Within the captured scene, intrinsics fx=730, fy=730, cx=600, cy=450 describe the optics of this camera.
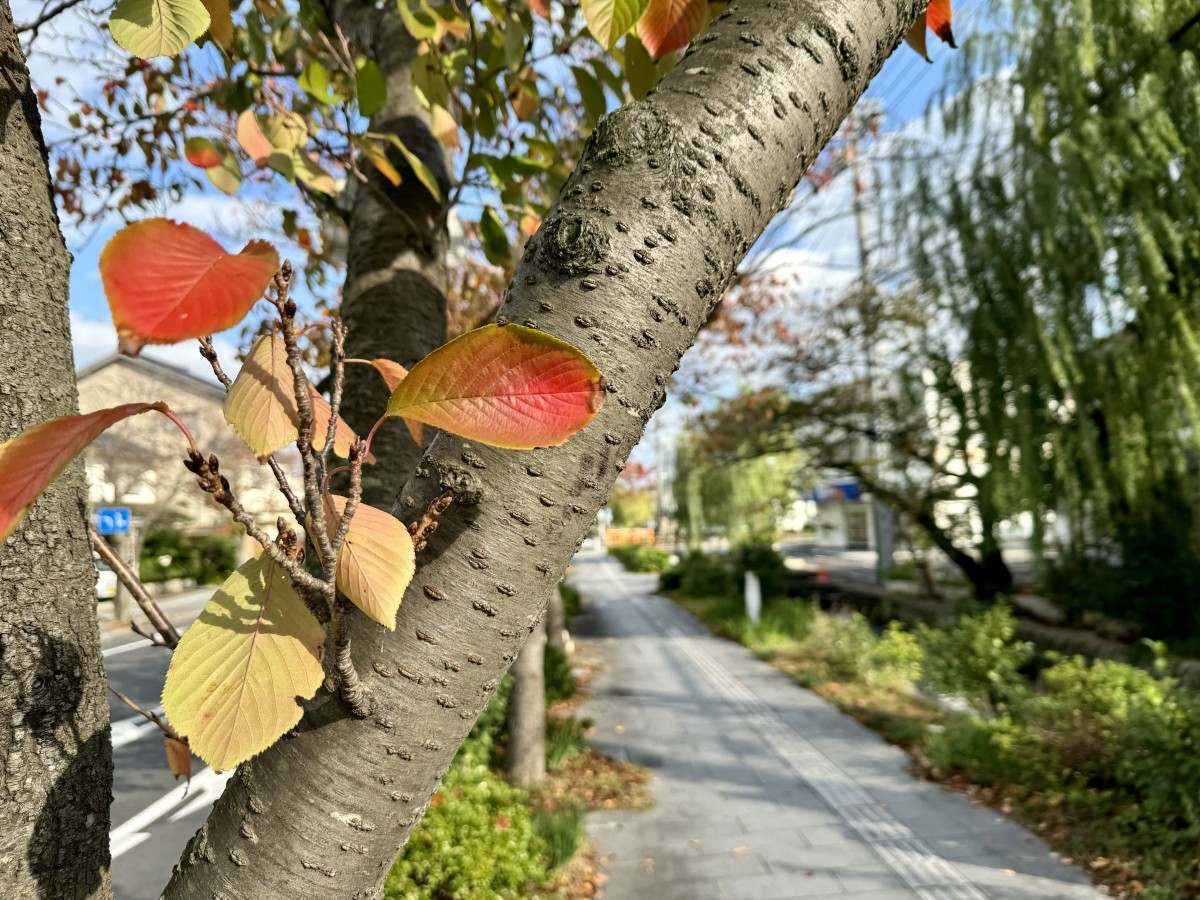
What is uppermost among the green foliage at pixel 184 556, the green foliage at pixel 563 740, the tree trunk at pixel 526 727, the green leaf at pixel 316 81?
the green leaf at pixel 316 81

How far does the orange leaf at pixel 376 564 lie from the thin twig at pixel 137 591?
0.38 m

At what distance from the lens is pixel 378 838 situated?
0.64 metres

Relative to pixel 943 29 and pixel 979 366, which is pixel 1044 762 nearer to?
pixel 979 366

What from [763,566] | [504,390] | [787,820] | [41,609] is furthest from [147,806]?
[763,566]

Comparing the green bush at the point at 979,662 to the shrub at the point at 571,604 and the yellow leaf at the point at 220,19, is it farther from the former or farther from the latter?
the shrub at the point at 571,604

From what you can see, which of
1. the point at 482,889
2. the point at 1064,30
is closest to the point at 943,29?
the point at 482,889

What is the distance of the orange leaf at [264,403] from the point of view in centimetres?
53

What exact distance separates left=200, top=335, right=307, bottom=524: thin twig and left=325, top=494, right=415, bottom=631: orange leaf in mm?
42

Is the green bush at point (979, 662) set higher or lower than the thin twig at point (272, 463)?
lower

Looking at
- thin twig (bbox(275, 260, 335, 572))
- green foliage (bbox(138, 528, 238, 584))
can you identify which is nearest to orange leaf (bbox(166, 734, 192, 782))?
thin twig (bbox(275, 260, 335, 572))

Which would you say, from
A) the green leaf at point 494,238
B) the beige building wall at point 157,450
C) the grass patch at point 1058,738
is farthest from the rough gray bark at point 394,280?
the beige building wall at point 157,450

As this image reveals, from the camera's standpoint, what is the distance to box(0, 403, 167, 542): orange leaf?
42 cm

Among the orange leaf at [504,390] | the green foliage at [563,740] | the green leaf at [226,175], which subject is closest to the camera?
the orange leaf at [504,390]

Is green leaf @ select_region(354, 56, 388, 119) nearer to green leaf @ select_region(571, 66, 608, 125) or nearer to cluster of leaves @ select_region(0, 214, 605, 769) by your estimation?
green leaf @ select_region(571, 66, 608, 125)
